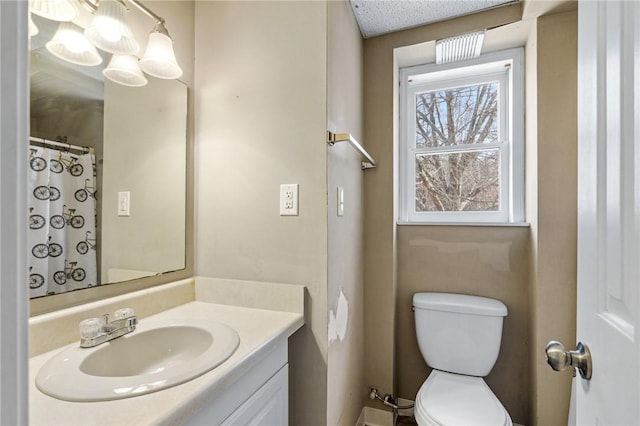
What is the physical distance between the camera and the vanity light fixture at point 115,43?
81 centimetres

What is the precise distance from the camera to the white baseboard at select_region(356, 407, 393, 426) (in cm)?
159

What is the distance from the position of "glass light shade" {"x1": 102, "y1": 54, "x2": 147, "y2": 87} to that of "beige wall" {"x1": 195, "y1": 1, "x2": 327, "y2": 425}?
10.3 inches

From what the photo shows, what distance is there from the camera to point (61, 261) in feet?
2.66

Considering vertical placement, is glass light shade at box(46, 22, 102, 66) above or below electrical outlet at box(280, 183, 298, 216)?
above

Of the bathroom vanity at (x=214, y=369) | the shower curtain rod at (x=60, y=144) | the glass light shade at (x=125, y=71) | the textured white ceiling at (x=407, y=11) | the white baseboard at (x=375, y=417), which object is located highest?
the textured white ceiling at (x=407, y=11)

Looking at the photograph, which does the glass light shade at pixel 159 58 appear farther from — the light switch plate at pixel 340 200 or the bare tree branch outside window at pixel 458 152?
the bare tree branch outside window at pixel 458 152

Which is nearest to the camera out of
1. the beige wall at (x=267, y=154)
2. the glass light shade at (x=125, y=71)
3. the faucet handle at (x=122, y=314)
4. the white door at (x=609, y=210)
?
the white door at (x=609, y=210)

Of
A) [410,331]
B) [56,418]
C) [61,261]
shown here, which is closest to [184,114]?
[61,261]

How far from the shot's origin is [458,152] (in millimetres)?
1814

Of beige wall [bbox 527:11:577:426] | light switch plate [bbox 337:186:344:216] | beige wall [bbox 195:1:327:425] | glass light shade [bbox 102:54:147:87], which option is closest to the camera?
glass light shade [bbox 102:54:147:87]

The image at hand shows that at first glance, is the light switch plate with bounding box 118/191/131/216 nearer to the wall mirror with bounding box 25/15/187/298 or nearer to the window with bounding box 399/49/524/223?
the wall mirror with bounding box 25/15/187/298

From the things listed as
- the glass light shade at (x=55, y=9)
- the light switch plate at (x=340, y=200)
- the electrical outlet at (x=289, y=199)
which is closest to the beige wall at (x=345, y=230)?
the light switch plate at (x=340, y=200)

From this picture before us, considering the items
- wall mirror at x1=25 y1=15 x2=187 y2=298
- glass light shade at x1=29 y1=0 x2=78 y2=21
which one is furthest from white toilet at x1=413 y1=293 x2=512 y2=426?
glass light shade at x1=29 y1=0 x2=78 y2=21

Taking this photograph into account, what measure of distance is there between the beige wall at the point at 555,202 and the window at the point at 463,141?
11.4 inches
